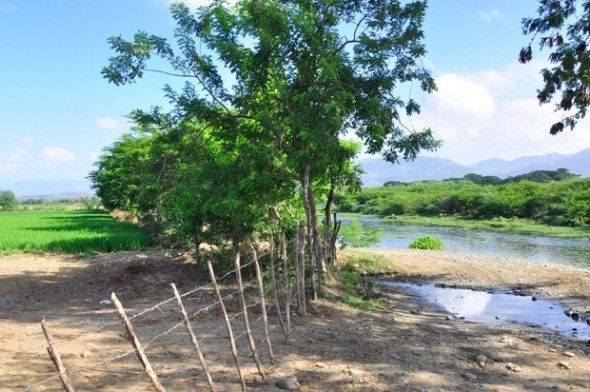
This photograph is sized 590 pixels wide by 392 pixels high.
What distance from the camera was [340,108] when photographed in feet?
33.1

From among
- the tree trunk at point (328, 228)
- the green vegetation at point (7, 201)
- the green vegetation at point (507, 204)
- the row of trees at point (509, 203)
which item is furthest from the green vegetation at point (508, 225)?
the green vegetation at point (7, 201)

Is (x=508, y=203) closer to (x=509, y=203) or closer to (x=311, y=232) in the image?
(x=509, y=203)

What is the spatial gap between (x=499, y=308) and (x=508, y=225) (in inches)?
1378

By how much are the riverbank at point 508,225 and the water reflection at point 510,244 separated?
6.81 feet

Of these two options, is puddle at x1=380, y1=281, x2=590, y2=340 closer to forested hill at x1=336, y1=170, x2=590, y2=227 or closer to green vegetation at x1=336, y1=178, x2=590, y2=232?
green vegetation at x1=336, y1=178, x2=590, y2=232

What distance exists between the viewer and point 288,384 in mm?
6617

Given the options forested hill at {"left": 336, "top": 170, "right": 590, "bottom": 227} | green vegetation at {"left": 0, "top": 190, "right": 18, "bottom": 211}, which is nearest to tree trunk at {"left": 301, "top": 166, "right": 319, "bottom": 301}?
forested hill at {"left": 336, "top": 170, "right": 590, "bottom": 227}

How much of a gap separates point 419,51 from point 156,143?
6283mm

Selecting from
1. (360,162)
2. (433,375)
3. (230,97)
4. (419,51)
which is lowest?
(433,375)

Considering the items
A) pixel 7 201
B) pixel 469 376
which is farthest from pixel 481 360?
pixel 7 201

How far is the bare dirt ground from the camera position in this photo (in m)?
Result: 6.92

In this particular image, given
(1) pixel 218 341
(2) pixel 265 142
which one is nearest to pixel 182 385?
(1) pixel 218 341

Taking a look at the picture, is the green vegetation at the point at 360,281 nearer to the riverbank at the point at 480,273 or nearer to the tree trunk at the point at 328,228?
the riverbank at the point at 480,273

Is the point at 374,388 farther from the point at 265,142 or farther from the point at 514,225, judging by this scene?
the point at 514,225
